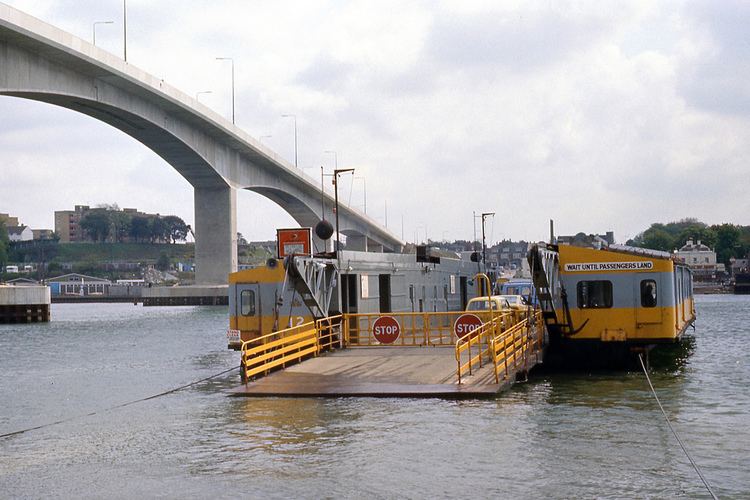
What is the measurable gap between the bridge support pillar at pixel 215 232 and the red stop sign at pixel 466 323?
72074 mm

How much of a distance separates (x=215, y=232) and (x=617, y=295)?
7663cm

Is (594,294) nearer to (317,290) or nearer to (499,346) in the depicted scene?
(499,346)

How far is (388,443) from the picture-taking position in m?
17.8

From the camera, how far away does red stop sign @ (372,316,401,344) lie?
101ft

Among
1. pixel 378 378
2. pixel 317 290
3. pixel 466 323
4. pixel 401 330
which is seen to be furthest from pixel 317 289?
pixel 378 378

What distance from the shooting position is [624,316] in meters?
28.1

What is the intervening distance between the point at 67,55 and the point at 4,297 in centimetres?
3656

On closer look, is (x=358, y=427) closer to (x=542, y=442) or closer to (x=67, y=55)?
(x=542, y=442)

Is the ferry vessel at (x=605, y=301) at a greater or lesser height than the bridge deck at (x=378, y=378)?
greater

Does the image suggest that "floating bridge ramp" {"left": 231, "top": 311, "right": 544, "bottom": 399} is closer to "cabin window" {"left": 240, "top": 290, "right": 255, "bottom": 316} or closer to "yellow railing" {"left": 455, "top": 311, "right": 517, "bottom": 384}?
"yellow railing" {"left": 455, "top": 311, "right": 517, "bottom": 384}

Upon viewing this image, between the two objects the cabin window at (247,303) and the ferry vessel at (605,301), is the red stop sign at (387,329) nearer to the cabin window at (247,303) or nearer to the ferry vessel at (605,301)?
the ferry vessel at (605,301)

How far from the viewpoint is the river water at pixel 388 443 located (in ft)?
48.2

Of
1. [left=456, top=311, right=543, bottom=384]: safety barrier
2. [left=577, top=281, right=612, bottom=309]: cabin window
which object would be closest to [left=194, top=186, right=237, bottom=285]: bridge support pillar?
[left=456, top=311, right=543, bottom=384]: safety barrier

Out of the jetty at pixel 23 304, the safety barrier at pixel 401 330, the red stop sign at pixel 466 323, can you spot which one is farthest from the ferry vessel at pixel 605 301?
the jetty at pixel 23 304
